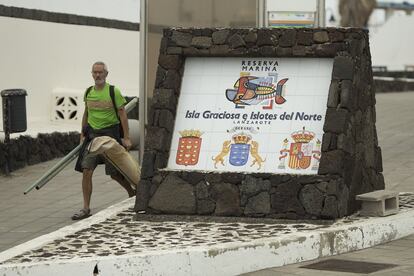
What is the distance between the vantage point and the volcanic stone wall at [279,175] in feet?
35.8

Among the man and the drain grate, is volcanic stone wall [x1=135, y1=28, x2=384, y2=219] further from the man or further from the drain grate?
the drain grate

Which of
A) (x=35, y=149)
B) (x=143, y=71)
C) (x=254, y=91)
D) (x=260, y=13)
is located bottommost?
(x=35, y=149)

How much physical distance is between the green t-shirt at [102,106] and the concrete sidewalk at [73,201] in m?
1.03

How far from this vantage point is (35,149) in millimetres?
17266

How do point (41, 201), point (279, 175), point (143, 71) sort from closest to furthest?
point (279, 175)
point (41, 201)
point (143, 71)

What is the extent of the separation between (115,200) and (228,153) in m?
2.55

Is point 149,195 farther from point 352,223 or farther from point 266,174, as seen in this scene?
point 352,223

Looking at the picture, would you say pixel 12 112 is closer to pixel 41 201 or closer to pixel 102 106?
pixel 41 201

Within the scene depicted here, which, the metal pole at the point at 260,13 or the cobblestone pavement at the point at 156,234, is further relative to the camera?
the metal pole at the point at 260,13

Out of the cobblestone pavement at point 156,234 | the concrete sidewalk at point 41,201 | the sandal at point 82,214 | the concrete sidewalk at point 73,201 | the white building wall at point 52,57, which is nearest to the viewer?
the cobblestone pavement at point 156,234

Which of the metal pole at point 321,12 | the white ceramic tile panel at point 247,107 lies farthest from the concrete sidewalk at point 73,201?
the metal pole at point 321,12

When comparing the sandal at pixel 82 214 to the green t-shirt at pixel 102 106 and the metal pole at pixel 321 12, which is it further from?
the metal pole at pixel 321 12

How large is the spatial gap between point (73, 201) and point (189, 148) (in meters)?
2.62

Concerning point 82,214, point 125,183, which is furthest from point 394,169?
point 82,214
